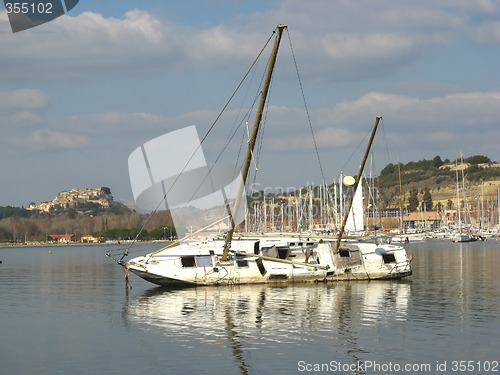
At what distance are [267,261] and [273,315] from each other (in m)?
14.1

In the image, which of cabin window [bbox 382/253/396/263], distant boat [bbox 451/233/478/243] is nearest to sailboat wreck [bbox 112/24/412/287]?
cabin window [bbox 382/253/396/263]

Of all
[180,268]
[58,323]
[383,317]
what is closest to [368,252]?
[180,268]

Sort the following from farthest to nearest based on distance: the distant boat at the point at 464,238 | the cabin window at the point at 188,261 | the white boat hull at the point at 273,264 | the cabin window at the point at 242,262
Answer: the distant boat at the point at 464,238 < the cabin window at the point at 242,262 < the cabin window at the point at 188,261 < the white boat hull at the point at 273,264

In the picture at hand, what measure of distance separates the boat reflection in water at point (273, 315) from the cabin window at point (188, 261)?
1675 millimetres

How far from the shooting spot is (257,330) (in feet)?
117

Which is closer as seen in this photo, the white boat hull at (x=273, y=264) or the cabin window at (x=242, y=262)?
the white boat hull at (x=273, y=264)

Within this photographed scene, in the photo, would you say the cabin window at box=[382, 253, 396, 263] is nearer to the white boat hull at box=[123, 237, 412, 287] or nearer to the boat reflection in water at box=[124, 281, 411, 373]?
the white boat hull at box=[123, 237, 412, 287]

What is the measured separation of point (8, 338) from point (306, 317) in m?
13.5

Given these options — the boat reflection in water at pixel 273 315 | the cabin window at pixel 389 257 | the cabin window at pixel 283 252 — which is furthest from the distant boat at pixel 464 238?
the cabin window at pixel 283 252

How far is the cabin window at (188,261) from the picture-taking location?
53.3m

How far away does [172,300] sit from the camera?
47875 millimetres

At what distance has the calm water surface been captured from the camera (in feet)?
94.6

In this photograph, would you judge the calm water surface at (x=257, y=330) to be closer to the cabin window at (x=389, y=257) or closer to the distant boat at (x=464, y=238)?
the cabin window at (x=389, y=257)

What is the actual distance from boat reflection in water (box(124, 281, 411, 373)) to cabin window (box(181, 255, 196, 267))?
168 centimetres
